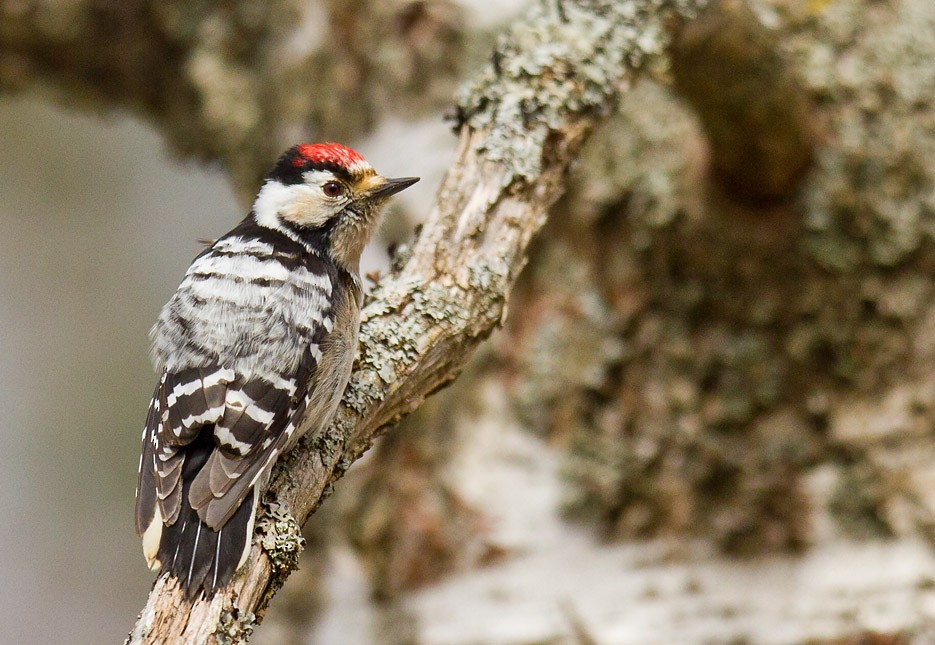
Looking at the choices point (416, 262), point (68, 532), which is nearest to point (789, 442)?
point (416, 262)

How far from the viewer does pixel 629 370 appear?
115 inches

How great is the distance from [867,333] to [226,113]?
2.45 meters

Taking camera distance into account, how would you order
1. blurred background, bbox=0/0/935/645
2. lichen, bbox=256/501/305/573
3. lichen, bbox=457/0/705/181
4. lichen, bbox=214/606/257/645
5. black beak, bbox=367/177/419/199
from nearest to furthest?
lichen, bbox=214/606/257/645 → lichen, bbox=256/501/305/573 → lichen, bbox=457/0/705/181 → black beak, bbox=367/177/419/199 → blurred background, bbox=0/0/935/645

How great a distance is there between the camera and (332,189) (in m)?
2.45

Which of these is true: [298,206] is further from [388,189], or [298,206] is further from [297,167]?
[388,189]

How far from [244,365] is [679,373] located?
4.79 ft

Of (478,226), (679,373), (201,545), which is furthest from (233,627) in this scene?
(679,373)

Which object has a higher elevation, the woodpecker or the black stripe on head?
the black stripe on head

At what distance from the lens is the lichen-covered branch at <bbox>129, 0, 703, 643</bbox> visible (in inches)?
74.9

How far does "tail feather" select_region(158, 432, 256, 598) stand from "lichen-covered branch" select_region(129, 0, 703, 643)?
32 millimetres

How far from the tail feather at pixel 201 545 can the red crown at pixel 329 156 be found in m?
0.91

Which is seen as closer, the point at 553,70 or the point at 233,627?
the point at 233,627

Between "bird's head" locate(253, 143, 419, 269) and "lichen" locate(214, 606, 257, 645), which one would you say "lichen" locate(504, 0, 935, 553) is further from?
"lichen" locate(214, 606, 257, 645)

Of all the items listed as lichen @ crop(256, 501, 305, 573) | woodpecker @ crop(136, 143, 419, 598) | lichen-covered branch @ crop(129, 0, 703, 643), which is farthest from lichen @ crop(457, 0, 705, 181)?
lichen @ crop(256, 501, 305, 573)
